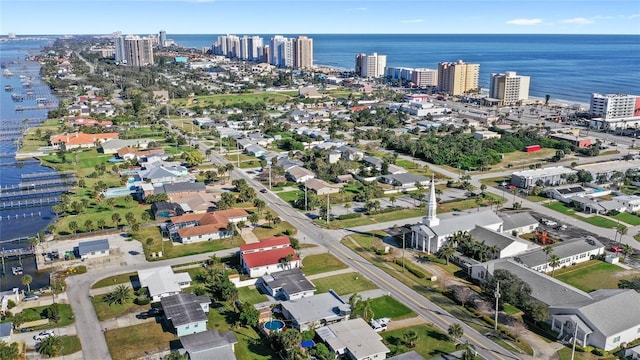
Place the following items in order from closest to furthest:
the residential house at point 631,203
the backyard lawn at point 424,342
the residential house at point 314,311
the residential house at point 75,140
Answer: the backyard lawn at point 424,342, the residential house at point 314,311, the residential house at point 631,203, the residential house at point 75,140

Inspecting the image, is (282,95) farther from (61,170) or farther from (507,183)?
(507,183)

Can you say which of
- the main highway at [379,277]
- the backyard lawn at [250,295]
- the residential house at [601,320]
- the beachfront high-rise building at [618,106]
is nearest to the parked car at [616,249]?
the residential house at [601,320]

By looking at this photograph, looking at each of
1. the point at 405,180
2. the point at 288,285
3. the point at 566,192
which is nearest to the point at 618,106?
the point at 566,192

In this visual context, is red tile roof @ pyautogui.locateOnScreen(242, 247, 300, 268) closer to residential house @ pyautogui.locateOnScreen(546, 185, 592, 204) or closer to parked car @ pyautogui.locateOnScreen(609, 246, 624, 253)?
parked car @ pyautogui.locateOnScreen(609, 246, 624, 253)

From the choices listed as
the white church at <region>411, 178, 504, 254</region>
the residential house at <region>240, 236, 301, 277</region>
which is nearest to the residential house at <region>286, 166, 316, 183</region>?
the white church at <region>411, 178, 504, 254</region>

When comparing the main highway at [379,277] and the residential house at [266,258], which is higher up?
the residential house at [266,258]

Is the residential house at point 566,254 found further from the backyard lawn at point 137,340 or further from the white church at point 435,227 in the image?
the backyard lawn at point 137,340
